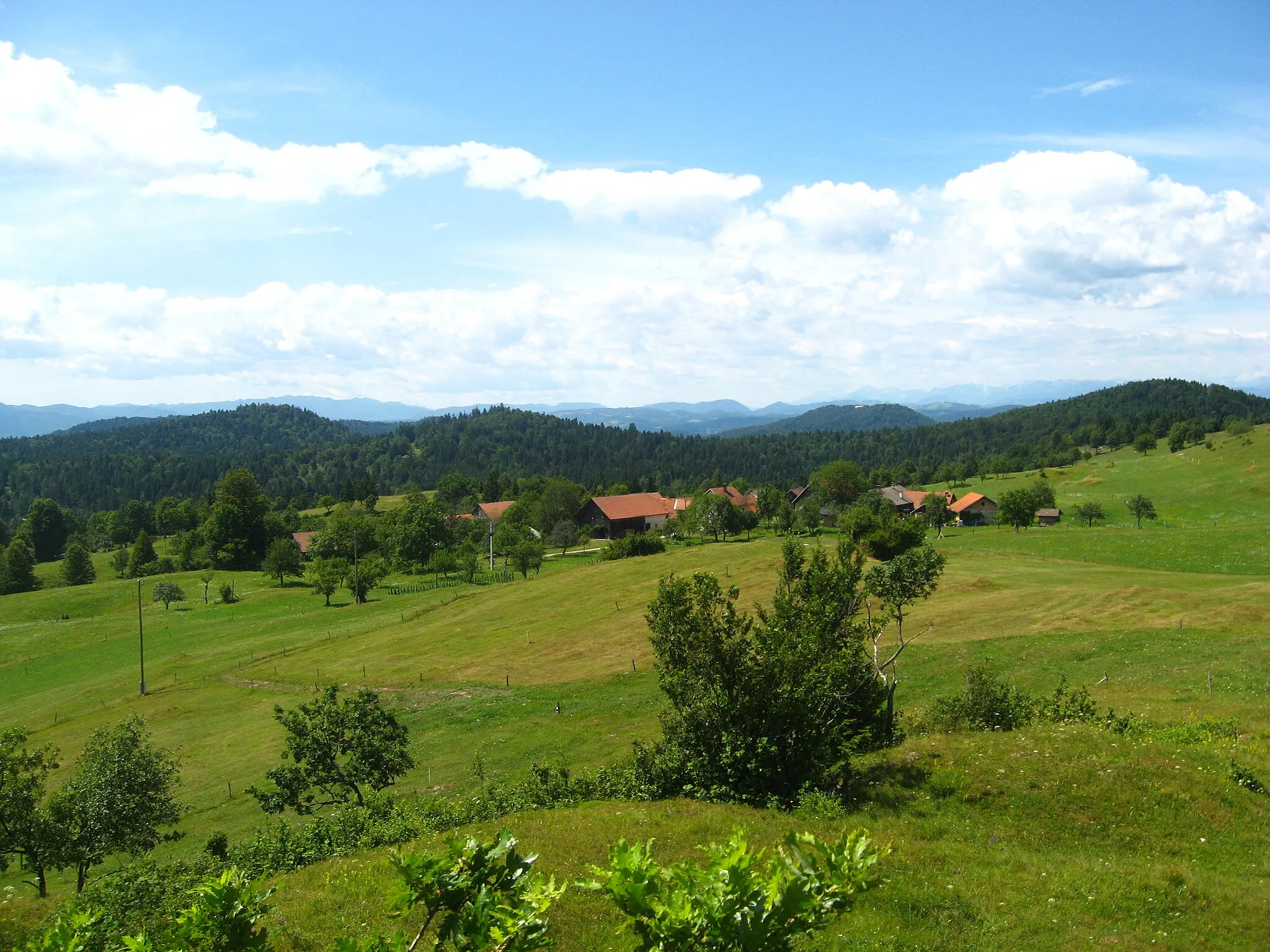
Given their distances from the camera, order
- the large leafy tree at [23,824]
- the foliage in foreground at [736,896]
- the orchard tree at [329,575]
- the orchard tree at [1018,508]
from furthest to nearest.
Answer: the orchard tree at [1018,508]
the orchard tree at [329,575]
the large leafy tree at [23,824]
the foliage in foreground at [736,896]

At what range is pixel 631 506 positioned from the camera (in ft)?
481

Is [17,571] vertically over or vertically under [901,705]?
under

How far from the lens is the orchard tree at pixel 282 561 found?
109m

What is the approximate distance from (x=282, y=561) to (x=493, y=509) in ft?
188

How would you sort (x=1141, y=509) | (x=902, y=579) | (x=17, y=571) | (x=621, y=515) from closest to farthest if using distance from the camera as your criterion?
(x=902, y=579) < (x=1141, y=509) < (x=17, y=571) < (x=621, y=515)

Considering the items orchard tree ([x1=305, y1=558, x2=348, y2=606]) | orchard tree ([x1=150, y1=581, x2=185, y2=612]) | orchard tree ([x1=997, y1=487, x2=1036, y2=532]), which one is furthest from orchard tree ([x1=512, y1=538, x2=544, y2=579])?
orchard tree ([x1=997, y1=487, x2=1036, y2=532])

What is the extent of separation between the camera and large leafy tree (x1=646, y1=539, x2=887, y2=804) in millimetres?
18672

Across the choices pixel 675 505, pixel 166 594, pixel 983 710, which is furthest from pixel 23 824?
pixel 675 505

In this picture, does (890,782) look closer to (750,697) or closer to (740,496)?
(750,697)

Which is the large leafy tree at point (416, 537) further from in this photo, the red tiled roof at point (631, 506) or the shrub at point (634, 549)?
the shrub at point (634, 549)

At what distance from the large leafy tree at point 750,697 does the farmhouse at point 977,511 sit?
405ft

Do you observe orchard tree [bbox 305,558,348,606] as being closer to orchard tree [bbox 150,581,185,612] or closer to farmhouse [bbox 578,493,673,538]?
orchard tree [bbox 150,581,185,612]

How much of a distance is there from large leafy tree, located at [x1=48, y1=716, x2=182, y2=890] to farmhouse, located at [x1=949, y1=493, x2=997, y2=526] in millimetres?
129329

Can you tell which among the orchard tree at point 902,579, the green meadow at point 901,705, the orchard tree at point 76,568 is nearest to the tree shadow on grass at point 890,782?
the green meadow at point 901,705
